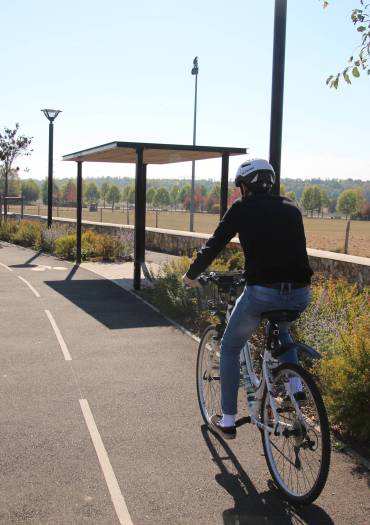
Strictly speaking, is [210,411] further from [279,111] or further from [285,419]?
[279,111]

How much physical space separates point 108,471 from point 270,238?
203cm

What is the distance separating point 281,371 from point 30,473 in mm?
1929

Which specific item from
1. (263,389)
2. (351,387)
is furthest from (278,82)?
(263,389)

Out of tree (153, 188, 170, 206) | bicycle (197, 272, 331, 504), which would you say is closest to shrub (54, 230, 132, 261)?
bicycle (197, 272, 331, 504)

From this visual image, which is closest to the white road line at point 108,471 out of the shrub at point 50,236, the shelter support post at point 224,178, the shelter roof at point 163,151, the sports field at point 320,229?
the shelter roof at point 163,151

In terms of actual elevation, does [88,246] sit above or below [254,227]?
below

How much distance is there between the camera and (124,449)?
4.77 metres

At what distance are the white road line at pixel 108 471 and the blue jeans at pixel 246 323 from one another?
0.95 metres

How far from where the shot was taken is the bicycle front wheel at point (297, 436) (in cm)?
359

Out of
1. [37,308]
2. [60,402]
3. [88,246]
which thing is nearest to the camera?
[60,402]

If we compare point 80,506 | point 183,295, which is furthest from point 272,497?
point 183,295

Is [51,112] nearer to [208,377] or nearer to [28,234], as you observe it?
[28,234]

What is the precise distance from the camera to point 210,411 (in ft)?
17.6

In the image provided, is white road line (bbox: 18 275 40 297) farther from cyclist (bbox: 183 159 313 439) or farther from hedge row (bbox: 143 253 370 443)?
cyclist (bbox: 183 159 313 439)
